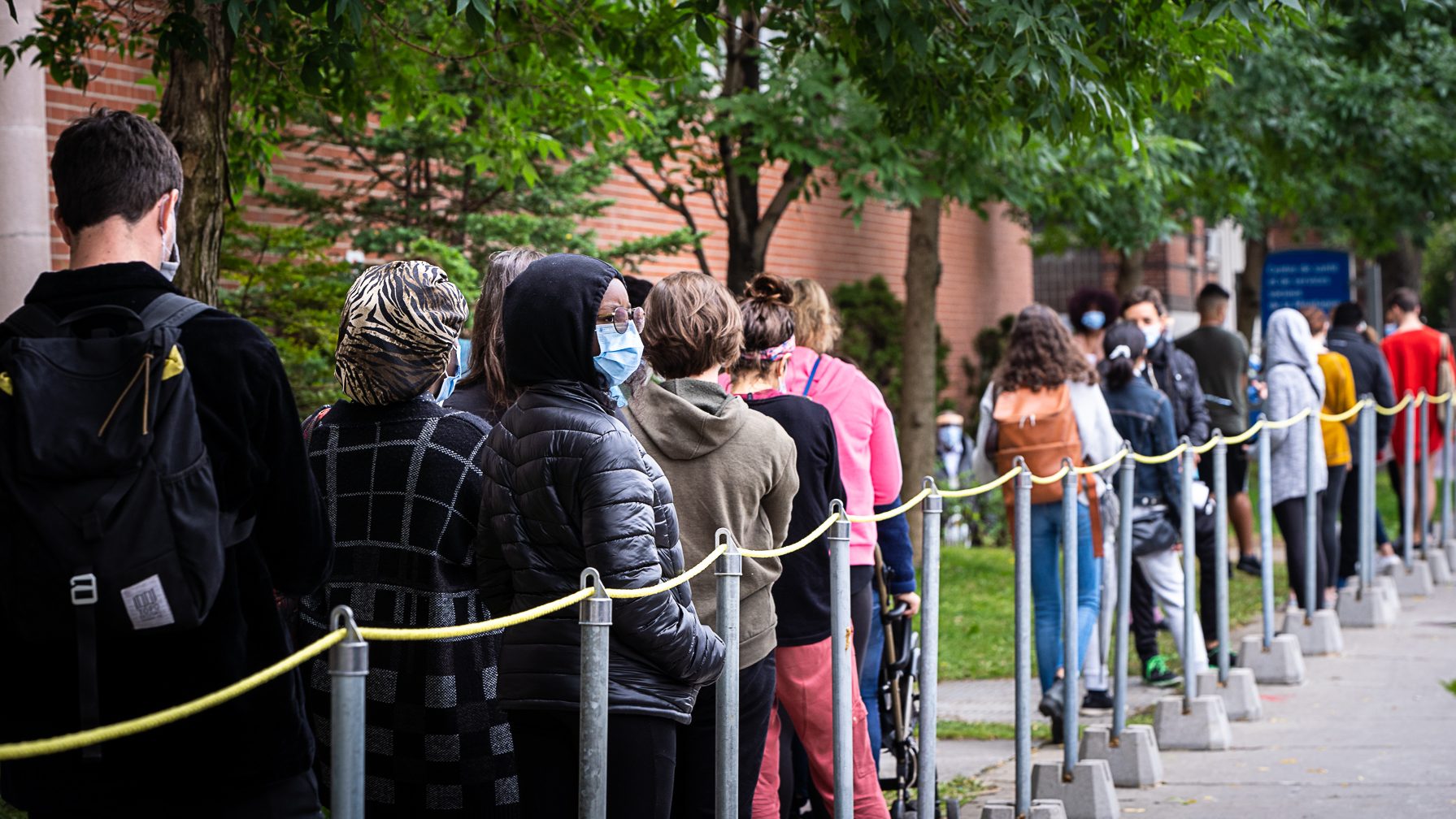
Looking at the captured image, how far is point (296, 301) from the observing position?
8023 millimetres

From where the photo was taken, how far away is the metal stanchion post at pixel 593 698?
3.21 m

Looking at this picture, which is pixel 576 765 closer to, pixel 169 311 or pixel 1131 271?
pixel 169 311

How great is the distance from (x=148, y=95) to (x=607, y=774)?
296 inches

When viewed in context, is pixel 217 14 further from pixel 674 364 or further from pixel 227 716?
pixel 227 716

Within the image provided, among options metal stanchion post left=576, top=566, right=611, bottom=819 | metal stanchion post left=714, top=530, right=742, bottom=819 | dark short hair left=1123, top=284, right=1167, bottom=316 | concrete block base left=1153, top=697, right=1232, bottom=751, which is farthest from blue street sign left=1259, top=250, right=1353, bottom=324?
metal stanchion post left=576, top=566, right=611, bottom=819

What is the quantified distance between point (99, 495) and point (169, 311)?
36cm

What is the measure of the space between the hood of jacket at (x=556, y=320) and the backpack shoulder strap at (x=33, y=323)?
1106 millimetres

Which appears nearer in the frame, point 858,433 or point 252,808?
point 252,808

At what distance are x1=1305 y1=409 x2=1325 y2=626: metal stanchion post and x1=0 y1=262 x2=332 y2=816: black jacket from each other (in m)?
8.03

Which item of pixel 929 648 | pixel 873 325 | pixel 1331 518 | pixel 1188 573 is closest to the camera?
pixel 929 648

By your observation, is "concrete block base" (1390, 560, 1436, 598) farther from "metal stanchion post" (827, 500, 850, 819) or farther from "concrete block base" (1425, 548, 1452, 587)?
"metal stanchion post" (827, 500, 850, 819)

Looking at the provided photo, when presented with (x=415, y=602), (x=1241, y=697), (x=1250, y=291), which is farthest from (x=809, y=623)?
(x=1250, y=291)

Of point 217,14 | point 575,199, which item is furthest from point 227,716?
point 575,199

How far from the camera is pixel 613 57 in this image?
7066 millimetres
